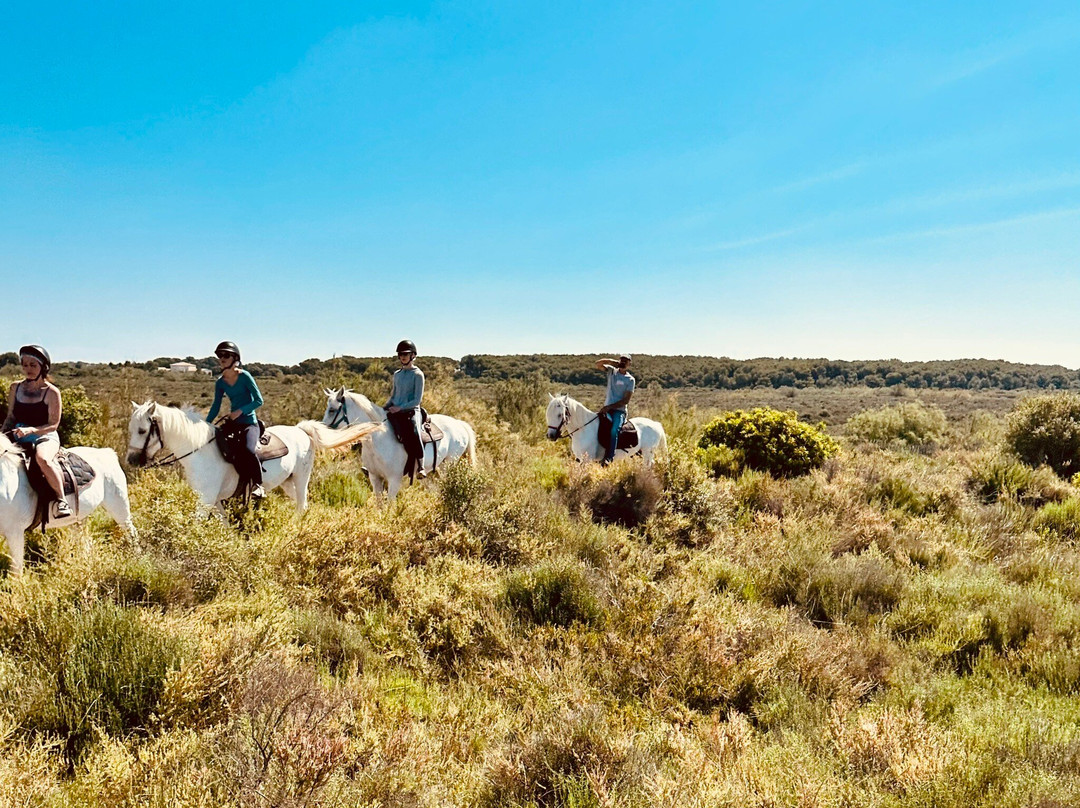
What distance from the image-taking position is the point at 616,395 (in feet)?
35.4

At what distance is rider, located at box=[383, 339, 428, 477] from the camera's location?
345 inches

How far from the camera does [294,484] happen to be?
8148 millimetres

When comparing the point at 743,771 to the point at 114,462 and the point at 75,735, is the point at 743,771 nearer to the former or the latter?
the point at 75,735

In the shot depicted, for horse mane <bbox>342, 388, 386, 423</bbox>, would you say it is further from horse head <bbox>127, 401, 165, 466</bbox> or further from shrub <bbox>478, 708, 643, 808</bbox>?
shrub <bbox>478, 708, 643, 808</bbox>

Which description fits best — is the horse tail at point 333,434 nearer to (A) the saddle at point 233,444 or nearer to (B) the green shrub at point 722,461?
(A) the saddle at point 233,444

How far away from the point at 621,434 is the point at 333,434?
5.48 metres

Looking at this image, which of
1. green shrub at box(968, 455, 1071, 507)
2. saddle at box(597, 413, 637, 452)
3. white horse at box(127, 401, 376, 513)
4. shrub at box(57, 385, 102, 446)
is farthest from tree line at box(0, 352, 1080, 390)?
white horse at box(127, 401, 376, 513)

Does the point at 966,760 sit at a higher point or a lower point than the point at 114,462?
lower

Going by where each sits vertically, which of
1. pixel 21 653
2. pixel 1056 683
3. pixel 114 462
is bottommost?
pixel 1056 683

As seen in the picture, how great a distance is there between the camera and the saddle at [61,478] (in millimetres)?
5324

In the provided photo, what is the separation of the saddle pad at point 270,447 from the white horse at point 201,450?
149mm

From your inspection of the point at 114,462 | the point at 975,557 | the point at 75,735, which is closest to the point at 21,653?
the point at 75,735

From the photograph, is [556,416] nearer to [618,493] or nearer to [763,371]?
[618,493]

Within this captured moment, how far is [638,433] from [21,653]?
383 inches
